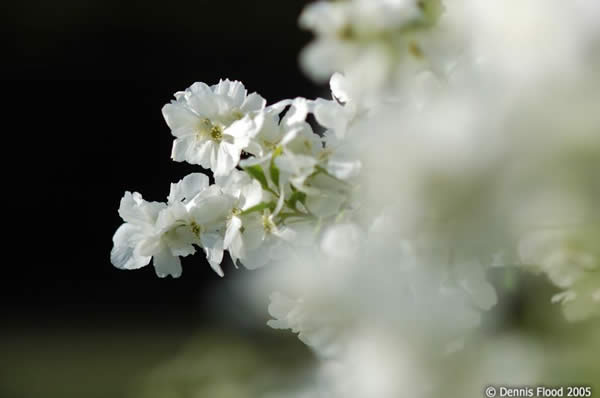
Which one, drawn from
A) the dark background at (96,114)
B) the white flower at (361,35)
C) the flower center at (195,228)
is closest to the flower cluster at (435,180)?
the white flower at (361,35)

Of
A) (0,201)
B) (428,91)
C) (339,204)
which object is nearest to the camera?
(428,91)

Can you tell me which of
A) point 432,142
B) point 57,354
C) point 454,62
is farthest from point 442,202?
point 57,354

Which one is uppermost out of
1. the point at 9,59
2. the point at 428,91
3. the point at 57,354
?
the point at 9,59

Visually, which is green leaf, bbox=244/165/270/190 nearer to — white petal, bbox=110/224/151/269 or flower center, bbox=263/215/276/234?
flower center, bbox=263/215/276/234

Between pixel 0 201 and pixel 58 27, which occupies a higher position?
pixel 58 27

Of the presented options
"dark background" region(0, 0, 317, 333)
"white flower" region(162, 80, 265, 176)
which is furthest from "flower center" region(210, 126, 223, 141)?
"dark background" region(0, 0, 317, 333)

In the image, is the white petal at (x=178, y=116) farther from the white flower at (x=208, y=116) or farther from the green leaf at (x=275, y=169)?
the green leaf at (x=275, y=169)

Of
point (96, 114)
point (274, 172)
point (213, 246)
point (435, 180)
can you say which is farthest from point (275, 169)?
point (96, 114)

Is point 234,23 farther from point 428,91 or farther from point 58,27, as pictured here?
point 428,91

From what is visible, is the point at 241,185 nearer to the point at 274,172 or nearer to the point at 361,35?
the point at 274,172
